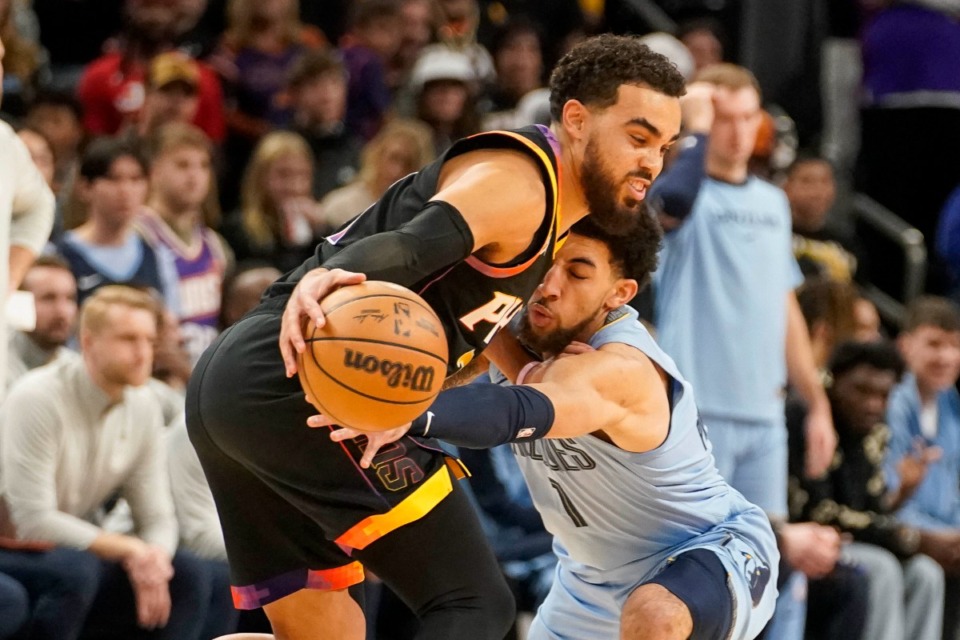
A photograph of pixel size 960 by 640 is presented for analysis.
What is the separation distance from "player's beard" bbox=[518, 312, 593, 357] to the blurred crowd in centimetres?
153

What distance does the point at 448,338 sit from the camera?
3.41 metres

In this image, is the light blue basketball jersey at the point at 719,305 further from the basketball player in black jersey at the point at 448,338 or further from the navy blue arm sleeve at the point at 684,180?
the basketball player in black jersey at the point at 448,338

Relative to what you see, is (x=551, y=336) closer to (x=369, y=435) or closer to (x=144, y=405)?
(x=369, y=435)

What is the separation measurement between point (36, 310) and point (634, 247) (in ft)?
8.33

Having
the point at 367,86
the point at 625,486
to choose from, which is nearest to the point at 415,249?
the point at 625,486

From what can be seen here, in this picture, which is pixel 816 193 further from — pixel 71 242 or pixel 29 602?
pixel 29 602

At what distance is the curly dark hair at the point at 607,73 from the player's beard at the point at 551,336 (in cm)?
55

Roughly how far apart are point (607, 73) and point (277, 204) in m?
3.78

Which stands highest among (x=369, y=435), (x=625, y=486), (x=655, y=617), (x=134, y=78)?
(x=369, y=435)

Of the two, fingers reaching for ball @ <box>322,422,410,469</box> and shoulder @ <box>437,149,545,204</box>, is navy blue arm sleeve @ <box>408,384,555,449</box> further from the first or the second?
shoulder @ <box>437,149,545,204</box>

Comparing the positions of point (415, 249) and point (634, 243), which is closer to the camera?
point (415, 249)

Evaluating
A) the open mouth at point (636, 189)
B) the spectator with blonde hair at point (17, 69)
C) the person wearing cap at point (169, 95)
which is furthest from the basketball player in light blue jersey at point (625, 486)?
the spectator with blonde hair at point (17, 69)

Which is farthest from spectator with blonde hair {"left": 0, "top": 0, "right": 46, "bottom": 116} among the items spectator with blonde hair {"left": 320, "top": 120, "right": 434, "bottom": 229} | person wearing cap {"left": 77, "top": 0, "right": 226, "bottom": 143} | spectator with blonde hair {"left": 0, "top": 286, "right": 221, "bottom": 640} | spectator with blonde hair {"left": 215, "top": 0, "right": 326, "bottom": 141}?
spectator with blonde hair {"left": 0, "top": 286, "right": 221, "bottom": 640}

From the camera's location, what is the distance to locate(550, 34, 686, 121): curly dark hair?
355cm
